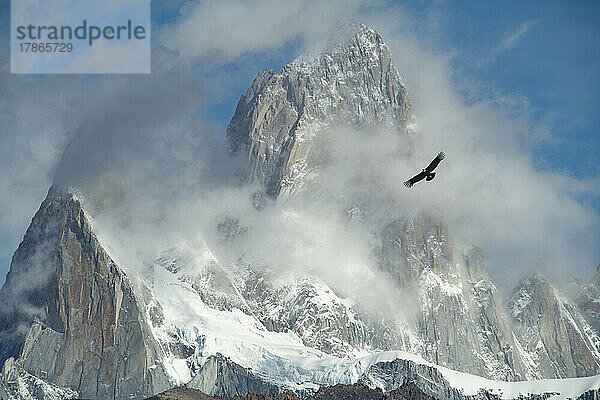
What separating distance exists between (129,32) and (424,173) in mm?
70040

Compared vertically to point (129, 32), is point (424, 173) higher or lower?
lower

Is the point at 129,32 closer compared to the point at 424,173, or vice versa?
the point at 424,173

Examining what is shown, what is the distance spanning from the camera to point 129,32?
6412 inches

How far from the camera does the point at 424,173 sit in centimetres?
10425
